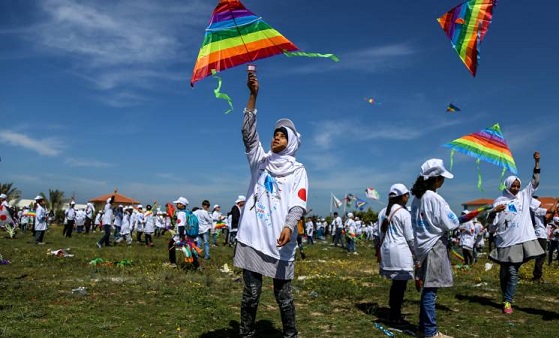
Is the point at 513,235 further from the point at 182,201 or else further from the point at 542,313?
the point at 182,201

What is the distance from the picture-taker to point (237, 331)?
561 cm

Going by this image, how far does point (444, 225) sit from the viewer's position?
5371 millimetres

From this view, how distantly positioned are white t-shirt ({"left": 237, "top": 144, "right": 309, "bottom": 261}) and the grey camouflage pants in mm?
272

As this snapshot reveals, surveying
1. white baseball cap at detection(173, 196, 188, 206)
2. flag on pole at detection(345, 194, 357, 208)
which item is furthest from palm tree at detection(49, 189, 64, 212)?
white baseball cap at detection(173, 196, 188, 206)

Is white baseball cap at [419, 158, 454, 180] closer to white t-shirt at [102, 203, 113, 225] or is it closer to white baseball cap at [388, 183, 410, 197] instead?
white baseball cap at [388, 183, 410, 197]

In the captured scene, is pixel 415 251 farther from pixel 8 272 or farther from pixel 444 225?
pixel 8 272

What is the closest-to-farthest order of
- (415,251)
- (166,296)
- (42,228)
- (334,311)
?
1. (415,251)
2. (334,311)
3. (166,296)
4. (42,228)

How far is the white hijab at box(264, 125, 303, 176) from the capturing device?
438 cm

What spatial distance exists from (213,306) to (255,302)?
9.99 feet

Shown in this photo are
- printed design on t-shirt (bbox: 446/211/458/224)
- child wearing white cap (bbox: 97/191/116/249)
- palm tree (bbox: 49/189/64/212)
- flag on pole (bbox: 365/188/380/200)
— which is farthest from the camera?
palm tree (bbox: 49/189/64/212)

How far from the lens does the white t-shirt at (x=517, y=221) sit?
735cm

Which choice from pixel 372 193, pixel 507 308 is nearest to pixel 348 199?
pixel 372 193

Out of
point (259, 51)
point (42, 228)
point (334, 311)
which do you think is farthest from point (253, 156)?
point (42, 228)

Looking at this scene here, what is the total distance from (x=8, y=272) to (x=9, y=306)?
5.39 m
